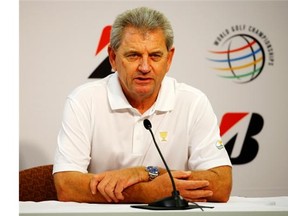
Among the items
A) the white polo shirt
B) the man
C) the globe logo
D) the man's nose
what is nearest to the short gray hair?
the man

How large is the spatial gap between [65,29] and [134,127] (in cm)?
147

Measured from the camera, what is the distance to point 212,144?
2.27 m

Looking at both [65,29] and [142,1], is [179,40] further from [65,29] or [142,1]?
[65,29]

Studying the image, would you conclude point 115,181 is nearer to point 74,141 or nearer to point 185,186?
point 185,186

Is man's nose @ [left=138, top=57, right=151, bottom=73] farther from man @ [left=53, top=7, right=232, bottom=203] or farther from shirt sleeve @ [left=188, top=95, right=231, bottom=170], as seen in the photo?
shirt sleeve @ [left=188, top=95, right=231, bottom=170]

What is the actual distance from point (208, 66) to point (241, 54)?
29cm

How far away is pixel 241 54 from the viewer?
12.1 ft

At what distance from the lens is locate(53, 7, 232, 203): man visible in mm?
2207

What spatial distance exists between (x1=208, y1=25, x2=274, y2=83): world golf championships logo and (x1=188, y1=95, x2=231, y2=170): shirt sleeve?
126cm

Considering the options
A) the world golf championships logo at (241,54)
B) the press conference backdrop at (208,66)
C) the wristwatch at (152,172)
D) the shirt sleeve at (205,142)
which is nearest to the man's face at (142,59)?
the shirt sleeve at (205,142)

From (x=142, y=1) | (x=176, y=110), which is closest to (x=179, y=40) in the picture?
(x=142, y=1)

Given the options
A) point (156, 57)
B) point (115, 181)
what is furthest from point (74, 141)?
point (156, 57)

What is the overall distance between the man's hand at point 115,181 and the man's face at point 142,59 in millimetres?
458

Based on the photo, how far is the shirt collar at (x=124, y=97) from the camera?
7.72ft
